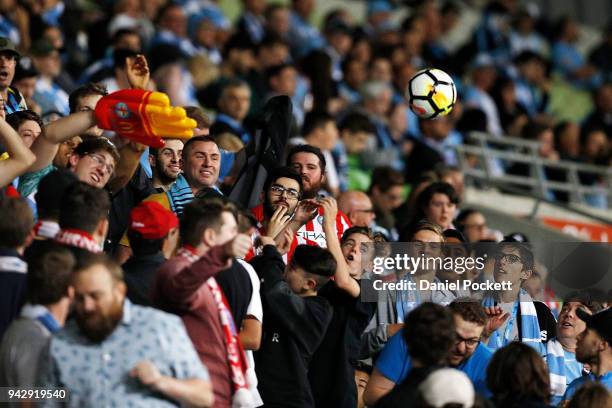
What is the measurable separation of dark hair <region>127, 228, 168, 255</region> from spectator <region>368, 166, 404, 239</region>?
5.03 metres

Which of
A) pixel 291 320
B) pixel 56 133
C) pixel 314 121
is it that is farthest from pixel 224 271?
pixel 314 121

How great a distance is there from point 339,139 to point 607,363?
6.39 meters

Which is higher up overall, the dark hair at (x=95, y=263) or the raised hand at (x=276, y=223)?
the raised hand at (x=276, y=223)

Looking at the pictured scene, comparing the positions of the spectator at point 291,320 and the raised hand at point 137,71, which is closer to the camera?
the spectator at point 291,320

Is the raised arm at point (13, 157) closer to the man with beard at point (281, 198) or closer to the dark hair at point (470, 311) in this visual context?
the man with beard at point (281, 198)

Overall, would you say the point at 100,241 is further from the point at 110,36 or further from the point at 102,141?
the point at 110,36

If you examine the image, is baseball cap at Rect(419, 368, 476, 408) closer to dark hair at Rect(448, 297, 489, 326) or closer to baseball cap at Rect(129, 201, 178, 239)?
dark hair at Rect(448, 297, 489, 326)

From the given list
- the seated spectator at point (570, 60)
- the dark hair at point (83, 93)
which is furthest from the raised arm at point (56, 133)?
the seated spectator at point (570, 60)

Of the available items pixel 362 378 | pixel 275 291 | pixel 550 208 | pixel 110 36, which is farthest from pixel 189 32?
pixel 275 291

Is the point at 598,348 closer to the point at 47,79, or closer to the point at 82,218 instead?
the point at 82,218

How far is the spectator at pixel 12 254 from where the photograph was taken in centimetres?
663

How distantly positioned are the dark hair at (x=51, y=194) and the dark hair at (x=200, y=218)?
618 millimetres

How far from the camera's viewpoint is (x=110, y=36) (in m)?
14.8

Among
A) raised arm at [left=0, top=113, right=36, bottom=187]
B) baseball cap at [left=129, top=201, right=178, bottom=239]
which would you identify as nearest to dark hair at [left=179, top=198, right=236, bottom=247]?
baseball cap at [left=129, top=201, right=178, bottom=239]
